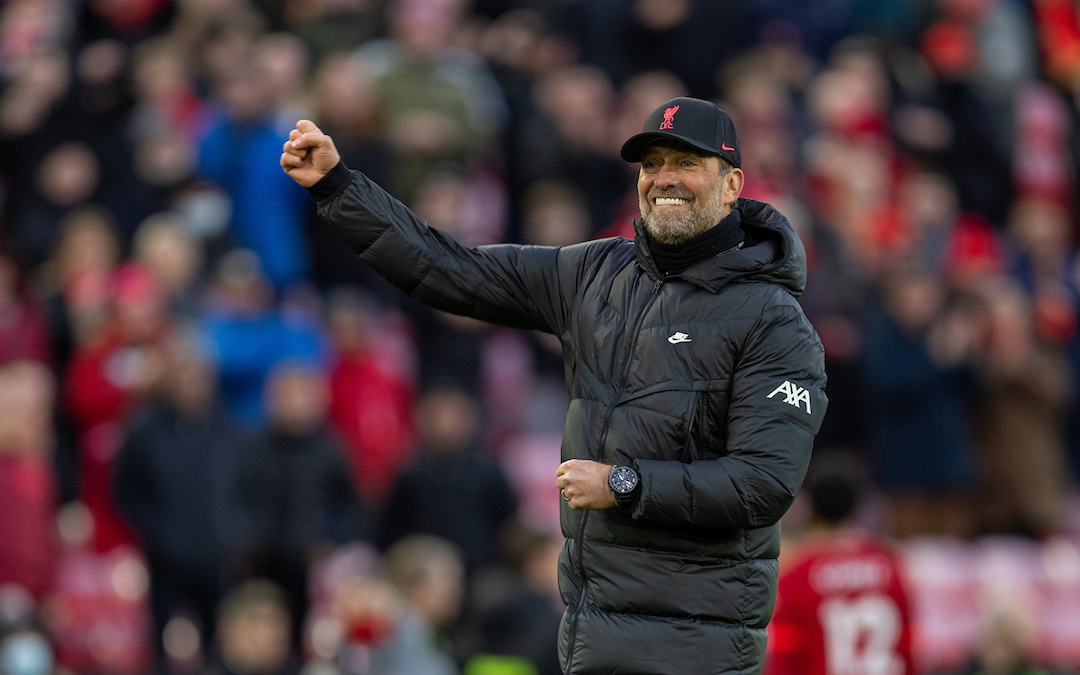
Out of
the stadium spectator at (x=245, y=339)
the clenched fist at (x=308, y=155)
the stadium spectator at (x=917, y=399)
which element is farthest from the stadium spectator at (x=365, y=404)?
the clenched fist at (x=308, y=155)

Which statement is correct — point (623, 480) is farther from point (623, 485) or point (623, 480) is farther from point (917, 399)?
point (917, 399)

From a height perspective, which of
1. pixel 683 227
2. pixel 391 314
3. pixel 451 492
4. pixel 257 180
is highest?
pixel 257 180

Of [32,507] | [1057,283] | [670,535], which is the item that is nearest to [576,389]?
[670,535]

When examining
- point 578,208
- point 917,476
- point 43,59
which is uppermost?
point 43,59

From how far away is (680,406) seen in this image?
430cm

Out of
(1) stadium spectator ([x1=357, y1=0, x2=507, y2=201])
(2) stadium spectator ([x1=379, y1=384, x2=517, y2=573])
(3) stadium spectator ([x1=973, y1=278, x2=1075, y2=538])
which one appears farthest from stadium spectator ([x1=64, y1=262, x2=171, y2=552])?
(3) stadium spectator ([x1=973, y1=278, x2=1075, y2=538])

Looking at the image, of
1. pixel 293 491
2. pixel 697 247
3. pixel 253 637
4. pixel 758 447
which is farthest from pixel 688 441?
pixel 293 491

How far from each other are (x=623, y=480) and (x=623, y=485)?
2 centimetres

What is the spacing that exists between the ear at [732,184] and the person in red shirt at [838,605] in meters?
2.79

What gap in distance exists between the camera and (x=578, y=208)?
39.3ft

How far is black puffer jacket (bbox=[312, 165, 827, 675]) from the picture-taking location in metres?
4.19

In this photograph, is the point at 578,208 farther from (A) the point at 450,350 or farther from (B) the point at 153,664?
(B) the point at 153,664

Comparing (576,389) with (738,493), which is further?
(576,389)

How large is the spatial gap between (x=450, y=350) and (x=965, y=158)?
5.99 meters
